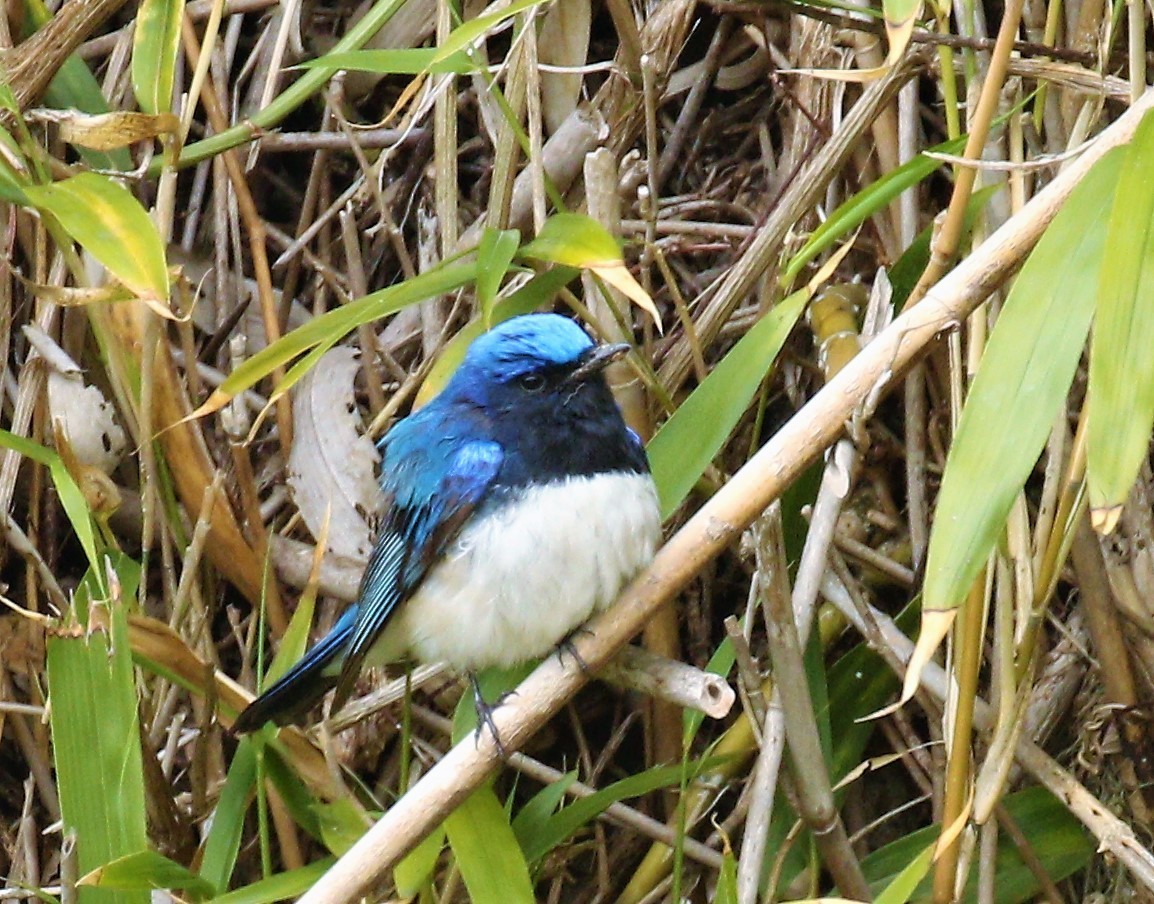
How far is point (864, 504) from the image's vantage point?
321 cm

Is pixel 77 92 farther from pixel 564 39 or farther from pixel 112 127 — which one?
pixel 564 39

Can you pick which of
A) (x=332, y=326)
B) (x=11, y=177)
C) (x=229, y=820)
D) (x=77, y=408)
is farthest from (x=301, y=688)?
Answer: (x=11, y=177)

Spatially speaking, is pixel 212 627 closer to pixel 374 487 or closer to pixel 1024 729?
pixel 374 487

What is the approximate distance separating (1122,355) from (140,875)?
1646 mm

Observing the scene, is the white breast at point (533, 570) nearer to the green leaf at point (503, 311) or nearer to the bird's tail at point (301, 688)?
the bird's tail at point (301, 688)

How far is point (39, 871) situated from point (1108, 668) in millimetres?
2162

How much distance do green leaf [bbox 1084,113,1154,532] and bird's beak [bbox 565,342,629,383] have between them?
102cm

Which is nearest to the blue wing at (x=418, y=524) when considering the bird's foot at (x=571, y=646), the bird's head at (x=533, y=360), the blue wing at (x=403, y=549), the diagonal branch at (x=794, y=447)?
the blue wing at (x=403, y=549)

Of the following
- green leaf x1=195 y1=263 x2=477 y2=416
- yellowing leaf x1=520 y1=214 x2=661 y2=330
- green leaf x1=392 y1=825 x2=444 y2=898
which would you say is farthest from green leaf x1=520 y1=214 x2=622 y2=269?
green leaf x1=392 y1=825 x2=444 y2=898

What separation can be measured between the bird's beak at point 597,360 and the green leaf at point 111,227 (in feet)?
2.54

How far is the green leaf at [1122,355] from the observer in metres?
1.74

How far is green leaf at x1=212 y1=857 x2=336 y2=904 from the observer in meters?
2.63

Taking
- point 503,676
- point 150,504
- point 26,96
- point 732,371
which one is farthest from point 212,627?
point 732,371

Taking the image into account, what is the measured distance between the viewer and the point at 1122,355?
1.80 m
